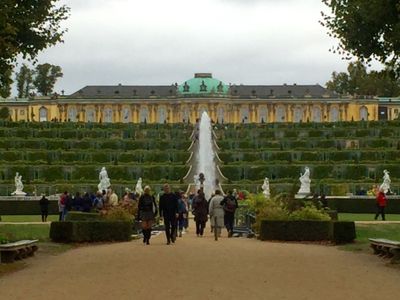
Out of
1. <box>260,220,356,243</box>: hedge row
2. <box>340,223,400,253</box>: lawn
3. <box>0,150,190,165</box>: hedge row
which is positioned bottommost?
<box>340,223,400,253</box>: lawn

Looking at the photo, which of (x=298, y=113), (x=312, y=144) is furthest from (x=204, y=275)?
(x=298, y=113)

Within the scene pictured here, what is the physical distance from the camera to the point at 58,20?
19.9 metres

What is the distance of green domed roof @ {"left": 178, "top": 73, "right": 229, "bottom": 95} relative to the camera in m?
136

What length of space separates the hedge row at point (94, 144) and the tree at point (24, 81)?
6891 cm

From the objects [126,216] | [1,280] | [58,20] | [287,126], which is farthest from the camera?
[287,126]

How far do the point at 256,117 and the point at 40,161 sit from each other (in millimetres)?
78444

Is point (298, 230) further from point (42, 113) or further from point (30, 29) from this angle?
point (42, 113)

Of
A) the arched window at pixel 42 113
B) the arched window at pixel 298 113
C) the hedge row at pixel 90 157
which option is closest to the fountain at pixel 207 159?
the hedge row at pixel 90 157

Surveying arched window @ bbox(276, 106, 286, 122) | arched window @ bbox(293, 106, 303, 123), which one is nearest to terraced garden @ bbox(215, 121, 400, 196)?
arched window @ bbox(293, 106, 303, 123)

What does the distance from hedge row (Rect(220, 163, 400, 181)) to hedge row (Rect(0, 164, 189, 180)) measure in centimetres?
417

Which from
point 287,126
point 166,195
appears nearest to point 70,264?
point 166,195

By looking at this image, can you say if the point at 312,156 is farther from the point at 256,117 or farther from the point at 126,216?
the point at 256,117

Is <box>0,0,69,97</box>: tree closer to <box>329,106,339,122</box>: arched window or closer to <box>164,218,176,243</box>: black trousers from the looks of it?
<box>164,218,176,243</box>: black trousers

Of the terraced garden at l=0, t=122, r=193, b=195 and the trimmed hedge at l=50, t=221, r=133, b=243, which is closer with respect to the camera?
the trimmed hedge at l=50, t=221, r=133, b=243
